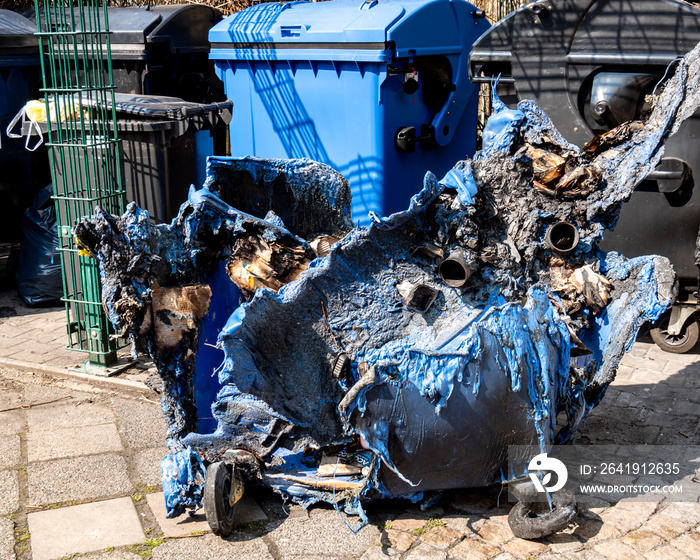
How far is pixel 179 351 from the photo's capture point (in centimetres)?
364

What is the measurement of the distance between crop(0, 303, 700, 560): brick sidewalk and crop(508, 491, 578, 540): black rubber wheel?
54mm

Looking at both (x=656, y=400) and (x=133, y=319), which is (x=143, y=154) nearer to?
(x=133, y=319)

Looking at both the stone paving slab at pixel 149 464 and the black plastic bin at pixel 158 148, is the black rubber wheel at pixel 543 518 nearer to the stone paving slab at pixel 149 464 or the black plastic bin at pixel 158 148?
the stone paving slab at pixel 149 464

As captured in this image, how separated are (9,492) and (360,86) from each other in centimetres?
381

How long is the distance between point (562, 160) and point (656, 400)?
180cm

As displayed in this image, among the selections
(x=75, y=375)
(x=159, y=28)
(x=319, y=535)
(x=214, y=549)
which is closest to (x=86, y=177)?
(x=75, y=375)

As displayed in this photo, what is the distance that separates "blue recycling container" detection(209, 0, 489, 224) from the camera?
5.82 metres

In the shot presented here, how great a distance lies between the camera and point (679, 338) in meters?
5.38

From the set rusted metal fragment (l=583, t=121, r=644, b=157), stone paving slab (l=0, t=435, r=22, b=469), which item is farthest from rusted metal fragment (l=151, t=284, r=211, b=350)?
rusted metal fragment (l=583, t=121, r=644, b=157)

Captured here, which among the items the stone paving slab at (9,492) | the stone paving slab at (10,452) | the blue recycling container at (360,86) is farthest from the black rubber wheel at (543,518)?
the blue recycling container at (360,86)

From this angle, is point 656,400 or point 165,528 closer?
point 165,528

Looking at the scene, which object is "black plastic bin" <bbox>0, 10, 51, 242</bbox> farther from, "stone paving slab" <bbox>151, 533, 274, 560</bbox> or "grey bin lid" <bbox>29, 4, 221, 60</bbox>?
"stone paving slab" <bbox>151, 533, 274, 560</bbox>

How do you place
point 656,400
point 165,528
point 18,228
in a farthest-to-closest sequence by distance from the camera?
point 18,228 → point 656,400 → point 165,528

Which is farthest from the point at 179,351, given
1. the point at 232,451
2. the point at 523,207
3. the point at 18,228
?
the point at 18,228
